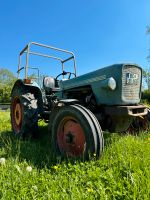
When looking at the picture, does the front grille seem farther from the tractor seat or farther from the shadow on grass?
the tractor seat

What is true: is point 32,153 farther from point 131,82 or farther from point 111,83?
point 131,82

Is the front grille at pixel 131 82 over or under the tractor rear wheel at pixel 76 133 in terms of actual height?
over

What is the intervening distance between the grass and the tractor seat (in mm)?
2350

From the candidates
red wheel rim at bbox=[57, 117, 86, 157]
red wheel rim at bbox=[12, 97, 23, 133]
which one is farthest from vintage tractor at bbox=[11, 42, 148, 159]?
red wheel rim at bbox=[12, 97, 23, 133]

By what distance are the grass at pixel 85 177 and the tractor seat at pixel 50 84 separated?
235cm

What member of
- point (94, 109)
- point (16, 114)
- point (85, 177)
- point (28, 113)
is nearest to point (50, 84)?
point (16, 114)

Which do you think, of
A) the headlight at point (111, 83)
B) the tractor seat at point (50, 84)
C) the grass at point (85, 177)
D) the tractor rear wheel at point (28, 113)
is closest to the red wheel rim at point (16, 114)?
the tractor rear wheel at point (28, 113)

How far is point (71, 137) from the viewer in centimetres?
344

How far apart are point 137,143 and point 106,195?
5.38 ft

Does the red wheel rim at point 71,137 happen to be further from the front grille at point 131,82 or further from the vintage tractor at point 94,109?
the front grille at point 131,82

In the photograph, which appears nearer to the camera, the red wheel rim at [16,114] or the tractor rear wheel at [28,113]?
the tractor rear wheel at [28,113]

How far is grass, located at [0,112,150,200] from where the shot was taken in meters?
2.15

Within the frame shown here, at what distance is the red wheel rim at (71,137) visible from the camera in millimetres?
3330

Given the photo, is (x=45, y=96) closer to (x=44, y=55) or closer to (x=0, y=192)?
(x=44, y=55)
